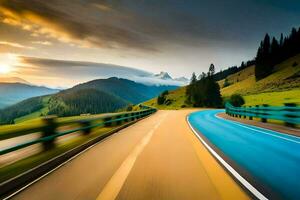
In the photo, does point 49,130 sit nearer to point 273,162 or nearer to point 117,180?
point 117,180

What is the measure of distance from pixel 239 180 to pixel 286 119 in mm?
13144

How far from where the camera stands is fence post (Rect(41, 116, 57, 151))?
9891mm

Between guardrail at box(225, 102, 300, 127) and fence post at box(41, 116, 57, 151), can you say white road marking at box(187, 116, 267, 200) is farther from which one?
guardrail at box(225, 102, 300, 127)

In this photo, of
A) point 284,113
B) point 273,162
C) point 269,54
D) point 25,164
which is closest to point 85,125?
point 25,164

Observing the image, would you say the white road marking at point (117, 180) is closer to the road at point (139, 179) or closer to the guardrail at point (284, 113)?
the road at point (139, 179)

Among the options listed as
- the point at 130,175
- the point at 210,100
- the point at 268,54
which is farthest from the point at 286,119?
the point at 268,54

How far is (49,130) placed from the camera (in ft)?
33.1

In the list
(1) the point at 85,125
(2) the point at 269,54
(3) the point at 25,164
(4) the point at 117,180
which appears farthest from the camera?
(2) the point at 269,54

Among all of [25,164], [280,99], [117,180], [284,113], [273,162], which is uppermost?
[280,99]

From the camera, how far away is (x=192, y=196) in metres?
5.38

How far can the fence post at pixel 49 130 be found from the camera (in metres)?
9.89

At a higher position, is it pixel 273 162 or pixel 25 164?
pixel 25 164

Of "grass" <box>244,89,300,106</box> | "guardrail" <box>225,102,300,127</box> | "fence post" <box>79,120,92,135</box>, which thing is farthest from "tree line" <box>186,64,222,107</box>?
"fence post" <box>79,120,92,135</box>

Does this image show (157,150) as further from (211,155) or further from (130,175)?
(130,175)
